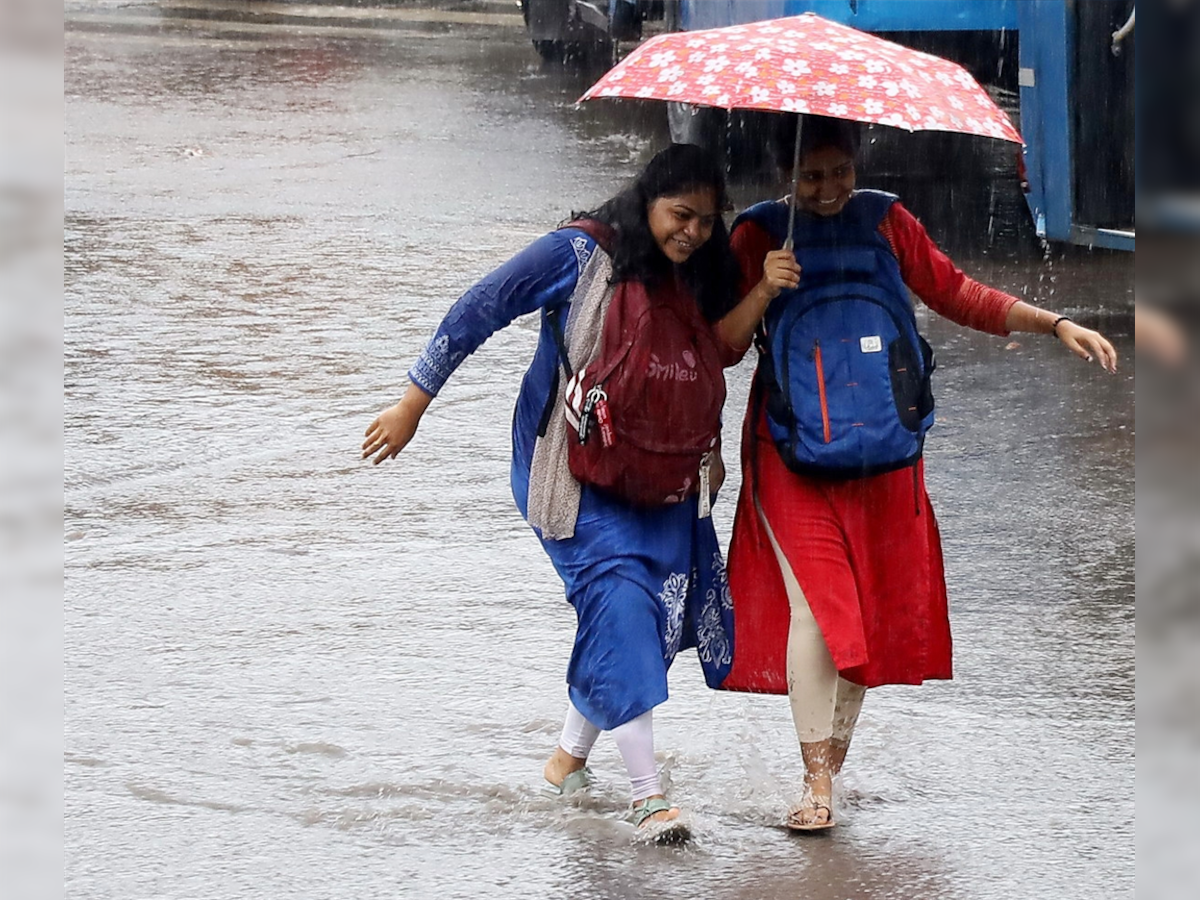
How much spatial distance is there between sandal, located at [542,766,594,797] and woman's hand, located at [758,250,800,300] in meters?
1.24

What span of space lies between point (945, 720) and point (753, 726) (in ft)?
1.64

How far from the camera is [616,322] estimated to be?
4.07 m

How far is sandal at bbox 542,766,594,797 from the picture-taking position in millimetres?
4434

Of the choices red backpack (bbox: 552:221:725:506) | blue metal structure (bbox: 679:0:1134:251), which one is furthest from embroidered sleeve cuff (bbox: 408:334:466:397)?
blue metal structure (bbox: 679:0:1134:251)

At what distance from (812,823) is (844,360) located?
1.05 meters

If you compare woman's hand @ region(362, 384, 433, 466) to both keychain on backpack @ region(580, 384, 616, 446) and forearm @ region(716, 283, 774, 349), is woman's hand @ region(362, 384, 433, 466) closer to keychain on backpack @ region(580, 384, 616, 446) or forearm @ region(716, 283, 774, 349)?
keychain on backpack @ region(580, 384, 616, 446)

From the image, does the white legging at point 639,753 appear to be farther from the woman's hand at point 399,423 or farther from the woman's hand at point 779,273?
the woman's hand at point 779,273

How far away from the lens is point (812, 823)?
425 cm

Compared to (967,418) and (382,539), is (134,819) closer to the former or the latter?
(382,539)

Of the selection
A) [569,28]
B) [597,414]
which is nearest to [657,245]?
[597,414]

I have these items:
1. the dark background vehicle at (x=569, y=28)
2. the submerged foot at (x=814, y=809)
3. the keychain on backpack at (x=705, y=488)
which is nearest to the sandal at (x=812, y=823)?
the submerged foot at (x=814, y=809)

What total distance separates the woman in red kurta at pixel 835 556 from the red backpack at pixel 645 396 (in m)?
0.12

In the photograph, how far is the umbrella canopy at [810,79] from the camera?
3748mm
